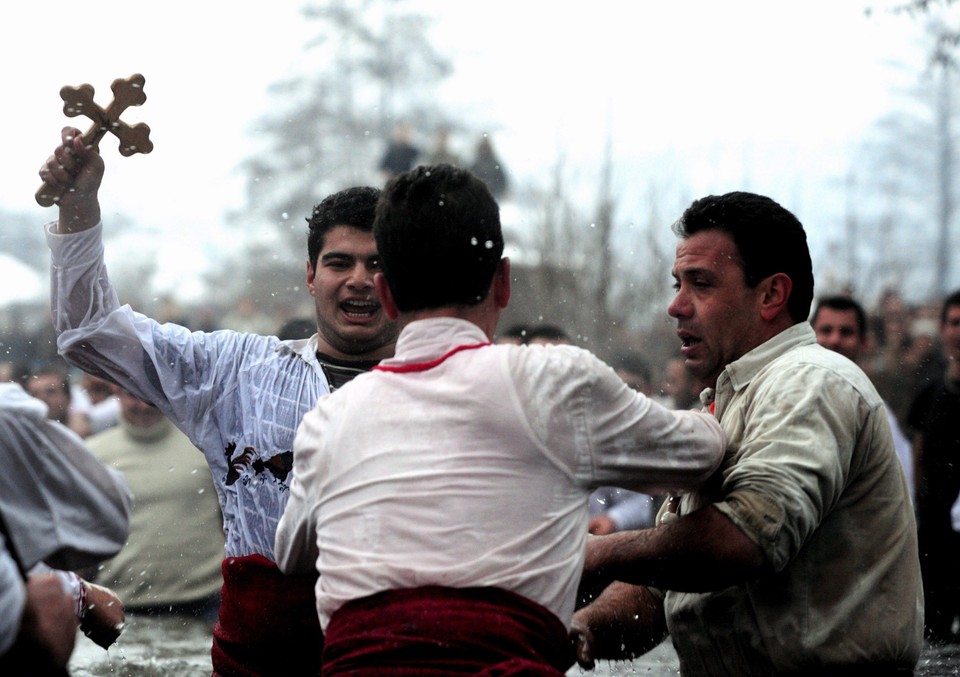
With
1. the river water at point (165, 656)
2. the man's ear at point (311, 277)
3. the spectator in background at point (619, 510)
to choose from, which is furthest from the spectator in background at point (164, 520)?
the man's ear at point (311, 277)

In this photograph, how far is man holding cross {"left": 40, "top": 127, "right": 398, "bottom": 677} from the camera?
3244 millimetres

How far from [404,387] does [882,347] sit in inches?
302

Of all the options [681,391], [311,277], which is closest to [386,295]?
[311,277]

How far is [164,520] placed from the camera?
6793 mm

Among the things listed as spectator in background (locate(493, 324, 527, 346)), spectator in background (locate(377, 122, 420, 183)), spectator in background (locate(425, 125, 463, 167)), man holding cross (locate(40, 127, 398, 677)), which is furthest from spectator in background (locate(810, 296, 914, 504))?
spectator in background (locate(425, 125, 463, 167))

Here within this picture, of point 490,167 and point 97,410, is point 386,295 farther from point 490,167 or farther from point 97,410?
point 490,167

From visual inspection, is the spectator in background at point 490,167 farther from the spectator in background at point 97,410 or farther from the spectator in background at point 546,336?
the spectator in background at point 546,336

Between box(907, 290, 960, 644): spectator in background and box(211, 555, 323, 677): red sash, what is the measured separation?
11.6 feet

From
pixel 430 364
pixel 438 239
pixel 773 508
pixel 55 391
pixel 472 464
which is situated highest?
pixel 438 239

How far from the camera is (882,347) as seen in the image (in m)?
9.32

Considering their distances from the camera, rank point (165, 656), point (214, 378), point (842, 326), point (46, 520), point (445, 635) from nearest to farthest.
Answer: point (445, 635), point (46, 520), point (214, 378), point (842, 326), point (165, 656)

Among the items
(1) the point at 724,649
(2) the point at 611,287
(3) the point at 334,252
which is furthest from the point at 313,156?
(1) the point at 724,649

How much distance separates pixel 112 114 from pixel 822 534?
6.66 ft

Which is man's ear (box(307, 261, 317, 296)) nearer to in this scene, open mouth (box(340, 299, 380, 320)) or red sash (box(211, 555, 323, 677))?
open mouth (box(340, 299, 380, 320))
